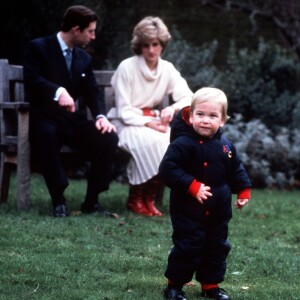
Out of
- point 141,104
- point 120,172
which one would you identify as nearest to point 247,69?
point 120,172

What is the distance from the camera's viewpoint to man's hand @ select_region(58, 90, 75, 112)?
7254mm

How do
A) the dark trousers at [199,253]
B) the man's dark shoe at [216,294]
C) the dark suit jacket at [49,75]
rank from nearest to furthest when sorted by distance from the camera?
the dark trousers at [199,253] < the man's dark shoe at [216,294] < the dark suit jacket at [49,75]

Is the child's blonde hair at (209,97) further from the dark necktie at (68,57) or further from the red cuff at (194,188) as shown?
the dark necktie at (68,57)

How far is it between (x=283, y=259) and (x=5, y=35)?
571 centimetres

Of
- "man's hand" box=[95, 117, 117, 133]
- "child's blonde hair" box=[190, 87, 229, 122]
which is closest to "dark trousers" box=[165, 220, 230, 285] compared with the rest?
"child's blonde hair" box=[190, 87, 229, 122]

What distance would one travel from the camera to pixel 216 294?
466 cm

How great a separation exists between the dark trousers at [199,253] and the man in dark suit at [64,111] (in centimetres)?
288

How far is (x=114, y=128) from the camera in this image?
778cm

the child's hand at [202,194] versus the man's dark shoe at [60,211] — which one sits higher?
the child's hand at [202,194]

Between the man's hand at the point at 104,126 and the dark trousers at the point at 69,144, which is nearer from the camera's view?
the dark trousers at the point at 69,144

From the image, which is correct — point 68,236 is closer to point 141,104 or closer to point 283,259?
point 283,259

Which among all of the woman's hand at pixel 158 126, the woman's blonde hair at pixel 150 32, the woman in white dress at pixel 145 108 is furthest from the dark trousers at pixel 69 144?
the woman's blonde hair at pixel 150 32

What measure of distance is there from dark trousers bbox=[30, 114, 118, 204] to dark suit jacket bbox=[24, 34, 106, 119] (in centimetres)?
10

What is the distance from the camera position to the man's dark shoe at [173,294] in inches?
180
